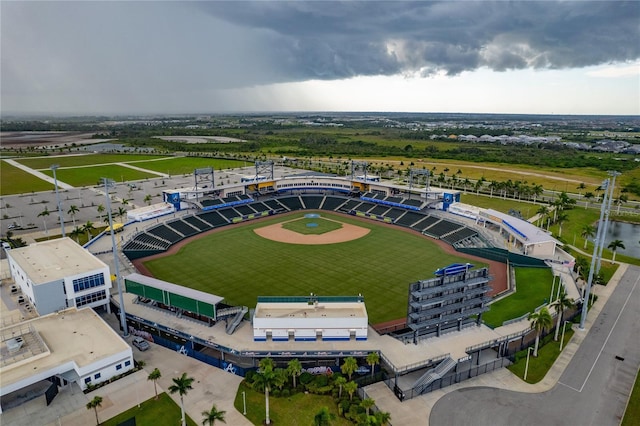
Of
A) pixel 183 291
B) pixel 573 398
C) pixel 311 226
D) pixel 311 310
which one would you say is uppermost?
pixel 183 291

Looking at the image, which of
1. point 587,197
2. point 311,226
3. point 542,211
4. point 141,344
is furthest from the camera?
point 587,197

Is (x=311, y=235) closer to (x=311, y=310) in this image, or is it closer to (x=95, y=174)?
(x=311, y=310)

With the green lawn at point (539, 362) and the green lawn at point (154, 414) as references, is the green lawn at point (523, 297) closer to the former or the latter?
the green lawn at point (539, 362)

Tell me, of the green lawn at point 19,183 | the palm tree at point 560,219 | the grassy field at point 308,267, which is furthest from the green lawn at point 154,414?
the green lawn at point 19,183

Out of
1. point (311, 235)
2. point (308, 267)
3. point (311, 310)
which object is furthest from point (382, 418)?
point (311, 235)

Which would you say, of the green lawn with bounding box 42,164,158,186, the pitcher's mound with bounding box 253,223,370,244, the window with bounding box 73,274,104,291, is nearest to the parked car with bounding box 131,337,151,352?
the window with bounding box 73,274,104,291

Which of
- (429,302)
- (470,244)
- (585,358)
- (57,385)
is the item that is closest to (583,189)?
(470,244)
